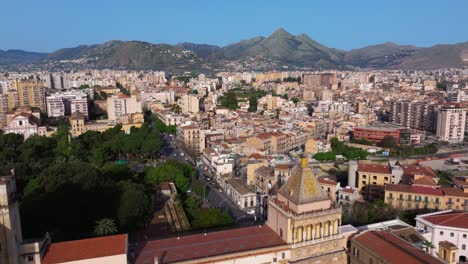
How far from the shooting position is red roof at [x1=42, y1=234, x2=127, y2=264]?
54.5 ft

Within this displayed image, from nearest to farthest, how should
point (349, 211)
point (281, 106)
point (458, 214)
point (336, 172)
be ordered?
1. point (458, 214)
2. point (349, 211)
3. point (336, 172)
4. point (281, 106)

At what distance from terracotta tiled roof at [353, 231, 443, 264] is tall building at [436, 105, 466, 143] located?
57334 millimetres

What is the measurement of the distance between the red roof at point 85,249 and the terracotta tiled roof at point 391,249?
11998mm

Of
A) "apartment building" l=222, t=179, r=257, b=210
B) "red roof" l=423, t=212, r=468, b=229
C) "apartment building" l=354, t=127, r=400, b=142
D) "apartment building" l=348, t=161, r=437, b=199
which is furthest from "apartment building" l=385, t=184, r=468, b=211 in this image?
"apartment building" l=354, t=127, r=400, b=142

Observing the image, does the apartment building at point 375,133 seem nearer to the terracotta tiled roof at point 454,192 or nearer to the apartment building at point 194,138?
the apartment building at point 194,138

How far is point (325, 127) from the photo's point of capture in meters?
73.4

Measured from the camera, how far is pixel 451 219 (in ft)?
85.6

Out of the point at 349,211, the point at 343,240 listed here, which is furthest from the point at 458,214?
the point at 343,240

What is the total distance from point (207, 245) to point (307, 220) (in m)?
4.94

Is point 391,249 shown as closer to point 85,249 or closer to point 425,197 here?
point 85,249

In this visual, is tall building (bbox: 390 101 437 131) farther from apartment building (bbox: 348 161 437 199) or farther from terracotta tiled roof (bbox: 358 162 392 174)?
terracotta tiled roof (bbox: 358 162 392 174)

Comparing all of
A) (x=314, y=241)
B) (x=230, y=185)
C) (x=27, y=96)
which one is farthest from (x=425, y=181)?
(x=27, y=96)

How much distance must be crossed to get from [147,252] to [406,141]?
58670mm

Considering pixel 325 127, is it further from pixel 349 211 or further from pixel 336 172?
pixel 349 211
